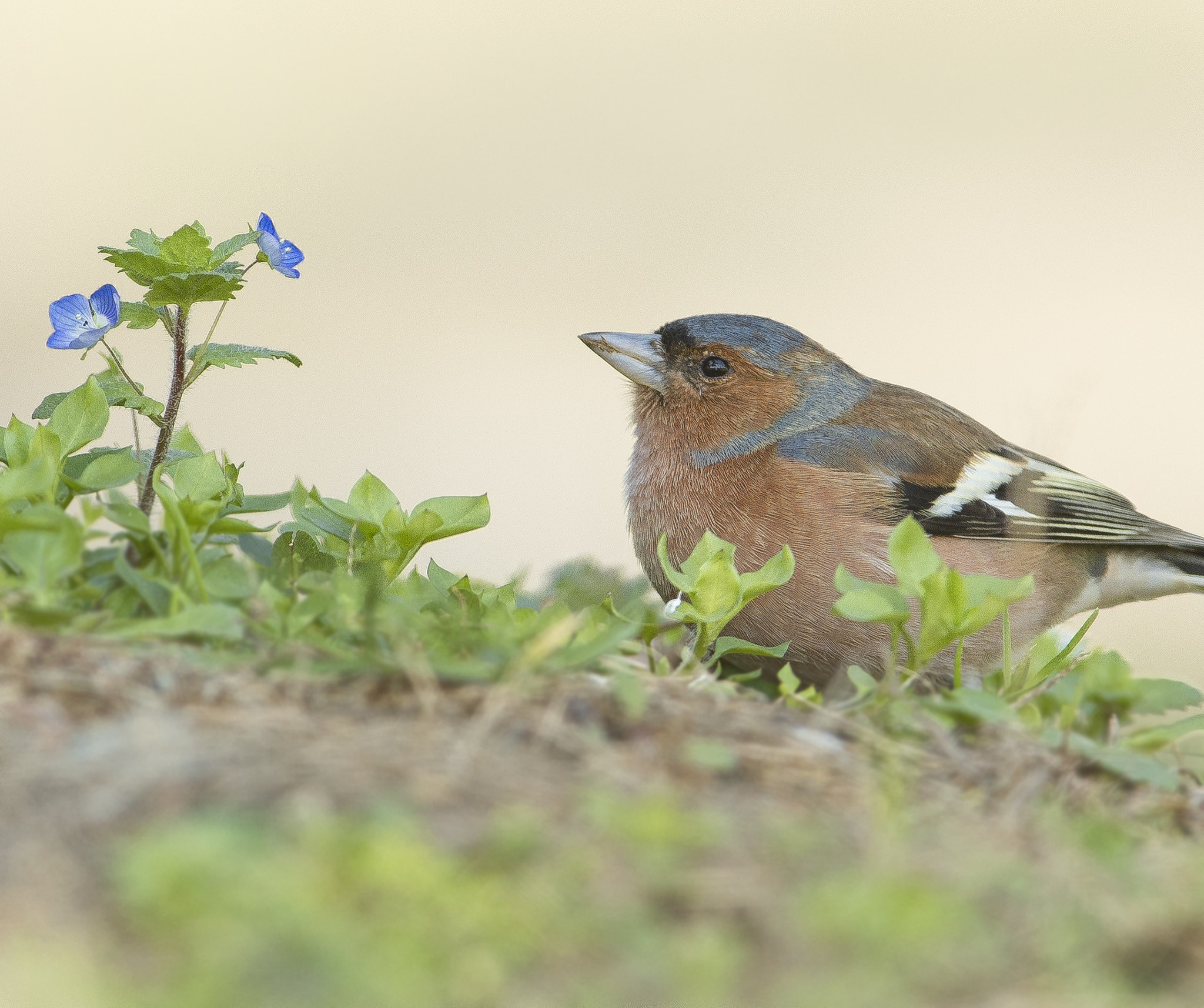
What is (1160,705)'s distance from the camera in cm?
227

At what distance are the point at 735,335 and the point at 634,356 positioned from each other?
398 mm

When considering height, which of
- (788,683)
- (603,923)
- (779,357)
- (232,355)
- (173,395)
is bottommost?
(603,923)

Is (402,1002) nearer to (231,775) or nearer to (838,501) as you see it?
(231,775)

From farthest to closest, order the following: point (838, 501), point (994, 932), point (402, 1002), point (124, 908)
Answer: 1. point (838, 501)
2. point (994, 932)
3. point (124, 908)
4. point (402, 1002)

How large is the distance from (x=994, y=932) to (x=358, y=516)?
64.7 inches

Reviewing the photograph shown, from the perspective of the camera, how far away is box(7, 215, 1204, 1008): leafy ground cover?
1310 mm

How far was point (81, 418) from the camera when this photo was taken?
2604mm

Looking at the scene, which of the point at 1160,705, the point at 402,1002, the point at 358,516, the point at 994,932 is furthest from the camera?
the point at 358,516

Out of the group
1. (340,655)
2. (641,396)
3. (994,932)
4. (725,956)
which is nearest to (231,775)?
(340,655)

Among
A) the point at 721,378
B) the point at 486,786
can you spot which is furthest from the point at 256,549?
the point at 721,378

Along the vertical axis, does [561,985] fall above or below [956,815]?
below

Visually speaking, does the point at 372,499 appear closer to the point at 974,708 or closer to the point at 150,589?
the point at 150,589

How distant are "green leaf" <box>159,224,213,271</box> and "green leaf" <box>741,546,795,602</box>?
1.38m

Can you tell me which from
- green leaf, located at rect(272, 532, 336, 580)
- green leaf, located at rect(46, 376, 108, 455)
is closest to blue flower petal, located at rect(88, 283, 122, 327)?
green leaf, located at rect(46, 376, 108, 455)
